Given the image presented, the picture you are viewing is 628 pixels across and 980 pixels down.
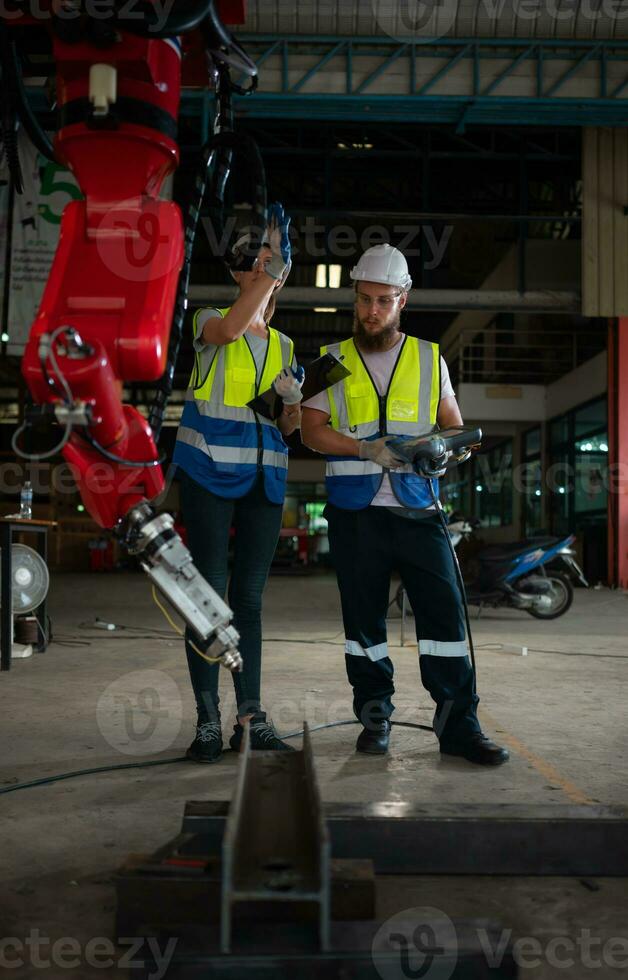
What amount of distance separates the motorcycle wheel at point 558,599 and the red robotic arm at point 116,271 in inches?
267

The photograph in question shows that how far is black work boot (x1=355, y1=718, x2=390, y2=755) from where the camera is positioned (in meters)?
2.92

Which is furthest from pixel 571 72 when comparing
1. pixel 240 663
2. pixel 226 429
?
pixel 240 663

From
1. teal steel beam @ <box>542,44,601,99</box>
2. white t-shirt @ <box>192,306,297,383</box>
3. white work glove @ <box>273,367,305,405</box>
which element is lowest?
white work glove @ <box>273,367,305,405</box>

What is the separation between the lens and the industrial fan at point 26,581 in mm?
5219

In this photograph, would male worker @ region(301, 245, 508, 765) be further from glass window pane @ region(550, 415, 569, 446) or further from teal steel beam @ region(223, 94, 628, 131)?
glass window pane @ region(550, 415, 569, 446)

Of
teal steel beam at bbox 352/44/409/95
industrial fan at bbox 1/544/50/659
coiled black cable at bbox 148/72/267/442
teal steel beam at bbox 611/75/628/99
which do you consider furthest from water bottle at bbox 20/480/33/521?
teal steel beam at bbox 611/75/628/99


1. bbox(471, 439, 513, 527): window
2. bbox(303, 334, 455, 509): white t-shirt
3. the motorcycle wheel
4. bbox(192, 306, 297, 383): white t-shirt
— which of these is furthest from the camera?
bbox(471, 439, 513, 527): window

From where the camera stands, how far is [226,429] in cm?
282

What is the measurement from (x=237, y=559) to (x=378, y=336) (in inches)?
36.5

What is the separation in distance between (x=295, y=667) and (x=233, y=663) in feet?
10.5

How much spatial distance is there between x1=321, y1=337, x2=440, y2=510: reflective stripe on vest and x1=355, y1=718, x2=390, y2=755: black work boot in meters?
0.78

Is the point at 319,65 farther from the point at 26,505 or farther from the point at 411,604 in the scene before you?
the point at 411,604

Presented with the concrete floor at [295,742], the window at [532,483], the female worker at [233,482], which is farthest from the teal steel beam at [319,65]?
the window at [532,483]

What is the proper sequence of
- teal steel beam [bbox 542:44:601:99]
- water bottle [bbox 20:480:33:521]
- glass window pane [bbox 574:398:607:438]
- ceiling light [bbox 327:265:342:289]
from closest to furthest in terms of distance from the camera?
1. water bottle [bbox 20:480:33:521]
2. teal steel beam [bbox 542:44:601:99]
3. glass window pane [bbox 574:398:607:438]
4. ceiling light [bbox 327:265:342:289]
